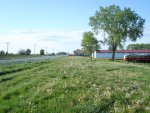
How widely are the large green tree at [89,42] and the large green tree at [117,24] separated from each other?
16049 mm

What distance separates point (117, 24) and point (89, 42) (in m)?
23.1

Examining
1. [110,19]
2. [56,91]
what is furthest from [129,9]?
[56,91]

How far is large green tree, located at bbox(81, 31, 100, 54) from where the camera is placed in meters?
114

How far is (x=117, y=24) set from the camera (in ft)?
307

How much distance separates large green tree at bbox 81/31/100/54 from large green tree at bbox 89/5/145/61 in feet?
52.7

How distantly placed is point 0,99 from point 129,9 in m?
85.2

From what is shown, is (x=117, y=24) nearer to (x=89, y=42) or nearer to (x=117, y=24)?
(x=117, y=24)

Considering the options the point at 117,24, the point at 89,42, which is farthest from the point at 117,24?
the point at 89,42

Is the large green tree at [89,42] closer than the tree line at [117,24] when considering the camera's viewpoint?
No

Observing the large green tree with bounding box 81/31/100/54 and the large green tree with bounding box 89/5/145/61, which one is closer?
the large green tree with bounding box 89/5/145/61

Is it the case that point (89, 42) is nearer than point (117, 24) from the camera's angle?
No

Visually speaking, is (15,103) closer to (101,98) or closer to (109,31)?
(101,98)

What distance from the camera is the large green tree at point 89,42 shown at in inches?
4487

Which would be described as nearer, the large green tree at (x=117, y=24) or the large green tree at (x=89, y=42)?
the large green tree at (x=117, y=24)
